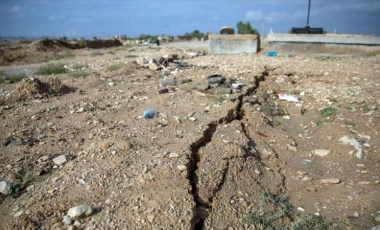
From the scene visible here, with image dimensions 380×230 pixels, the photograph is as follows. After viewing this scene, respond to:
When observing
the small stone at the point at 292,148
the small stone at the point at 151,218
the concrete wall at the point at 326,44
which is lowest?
the small stone at the point at 292,148

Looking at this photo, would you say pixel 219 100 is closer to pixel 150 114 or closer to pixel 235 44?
pixel 150 114

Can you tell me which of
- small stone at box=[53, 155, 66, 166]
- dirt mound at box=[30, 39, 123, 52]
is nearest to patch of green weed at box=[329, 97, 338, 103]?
small stone at box=[53, 155, 66, 166]

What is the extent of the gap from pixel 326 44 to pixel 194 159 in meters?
8.19

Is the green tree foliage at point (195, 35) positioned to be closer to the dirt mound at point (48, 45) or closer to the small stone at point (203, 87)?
the dirt mound at point (48, 45)

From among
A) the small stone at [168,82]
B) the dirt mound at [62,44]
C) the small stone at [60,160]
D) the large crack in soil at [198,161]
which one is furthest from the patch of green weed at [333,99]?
the dirt mound at [62,44]

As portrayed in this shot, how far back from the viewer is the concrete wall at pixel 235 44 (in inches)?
401

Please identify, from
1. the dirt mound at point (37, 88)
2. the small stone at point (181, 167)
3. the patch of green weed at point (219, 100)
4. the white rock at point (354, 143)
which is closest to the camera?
the small stone at point (181, 167)

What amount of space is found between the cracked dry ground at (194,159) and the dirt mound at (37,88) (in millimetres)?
214

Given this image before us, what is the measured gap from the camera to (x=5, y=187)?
99.8 inches

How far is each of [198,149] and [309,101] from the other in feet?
9.26

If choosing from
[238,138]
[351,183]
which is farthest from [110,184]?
[351,183]

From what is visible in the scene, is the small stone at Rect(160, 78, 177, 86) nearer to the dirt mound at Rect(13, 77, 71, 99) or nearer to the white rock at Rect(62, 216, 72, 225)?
the dirt mound at Rect(13, 77, 71, 99)

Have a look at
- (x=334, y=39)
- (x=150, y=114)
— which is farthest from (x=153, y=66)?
(x=334, y=39)

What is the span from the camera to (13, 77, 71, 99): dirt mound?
4840 millimetres
